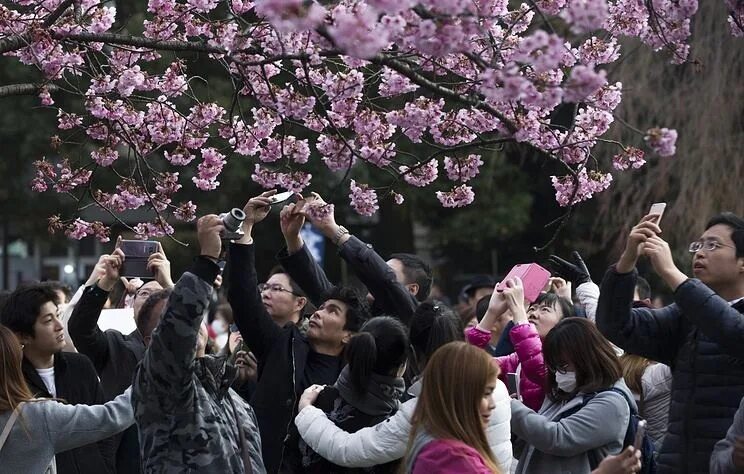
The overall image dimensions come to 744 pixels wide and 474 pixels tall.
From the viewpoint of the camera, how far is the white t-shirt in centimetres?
577

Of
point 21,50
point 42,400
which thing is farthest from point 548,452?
point 21,50

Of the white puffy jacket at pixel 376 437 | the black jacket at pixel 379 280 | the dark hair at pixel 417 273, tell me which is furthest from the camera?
the dark hair at pixel 417 273

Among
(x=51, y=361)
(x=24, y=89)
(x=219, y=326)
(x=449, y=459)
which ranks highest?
(x=219, y=326)

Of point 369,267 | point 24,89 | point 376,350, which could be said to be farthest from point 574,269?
point 24,89

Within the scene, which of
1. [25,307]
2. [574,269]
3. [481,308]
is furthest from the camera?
[481,308]

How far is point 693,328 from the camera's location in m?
5.41

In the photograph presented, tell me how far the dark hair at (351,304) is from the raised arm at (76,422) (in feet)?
4.08

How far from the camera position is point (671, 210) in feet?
53.6

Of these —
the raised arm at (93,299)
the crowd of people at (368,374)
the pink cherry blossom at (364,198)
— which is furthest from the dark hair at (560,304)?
the raised arm at (93,299)

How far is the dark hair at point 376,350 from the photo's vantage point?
5.04m

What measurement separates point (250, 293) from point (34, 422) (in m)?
1.22

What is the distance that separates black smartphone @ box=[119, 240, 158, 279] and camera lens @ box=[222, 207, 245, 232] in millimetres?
1898

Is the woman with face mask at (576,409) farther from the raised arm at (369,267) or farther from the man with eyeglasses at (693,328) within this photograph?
the raised arm at (369,267)

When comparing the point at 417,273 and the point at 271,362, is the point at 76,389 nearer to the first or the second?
the point at 271,362
